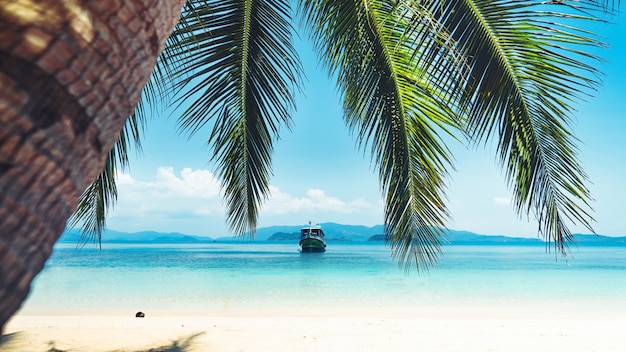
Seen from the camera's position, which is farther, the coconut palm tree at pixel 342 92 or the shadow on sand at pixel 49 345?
the shadow on sand at pixel 49 345

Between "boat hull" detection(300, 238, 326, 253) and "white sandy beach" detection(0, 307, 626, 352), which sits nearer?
"white sandy beach" detection(0, 307, 626, 352)

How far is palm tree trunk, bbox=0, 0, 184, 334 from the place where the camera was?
588 millimetres

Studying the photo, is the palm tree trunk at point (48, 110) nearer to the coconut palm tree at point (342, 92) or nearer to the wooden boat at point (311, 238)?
the coconut palm tree at point (342, 92)

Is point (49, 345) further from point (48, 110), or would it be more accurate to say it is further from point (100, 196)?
point (48, 110)

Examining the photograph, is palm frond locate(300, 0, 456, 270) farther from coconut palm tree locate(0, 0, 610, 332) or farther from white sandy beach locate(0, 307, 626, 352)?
white sandy beach locate(0, 307, 626, 352)

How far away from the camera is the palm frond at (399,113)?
453 cm

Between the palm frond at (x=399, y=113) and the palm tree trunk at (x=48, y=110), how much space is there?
3919mm

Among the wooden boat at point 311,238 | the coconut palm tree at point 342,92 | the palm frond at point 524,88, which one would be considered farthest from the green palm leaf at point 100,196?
the wooden boat at point 311,238

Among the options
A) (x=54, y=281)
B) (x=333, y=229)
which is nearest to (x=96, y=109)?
(x=54, y=281)

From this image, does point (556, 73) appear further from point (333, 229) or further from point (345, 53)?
point (333, 229)

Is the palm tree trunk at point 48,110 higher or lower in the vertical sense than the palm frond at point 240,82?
lower

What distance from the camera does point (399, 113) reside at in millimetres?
4582

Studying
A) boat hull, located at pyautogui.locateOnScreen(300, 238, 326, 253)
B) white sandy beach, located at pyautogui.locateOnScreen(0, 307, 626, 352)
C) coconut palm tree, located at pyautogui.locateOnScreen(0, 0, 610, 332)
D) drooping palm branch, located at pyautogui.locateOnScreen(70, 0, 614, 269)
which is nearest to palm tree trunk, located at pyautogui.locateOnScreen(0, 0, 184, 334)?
coconut palm tree, located at pyautogui.locateOnScreen(0, 0, 610, 332)

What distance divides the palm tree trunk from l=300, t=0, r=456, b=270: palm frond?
3.92 metres
